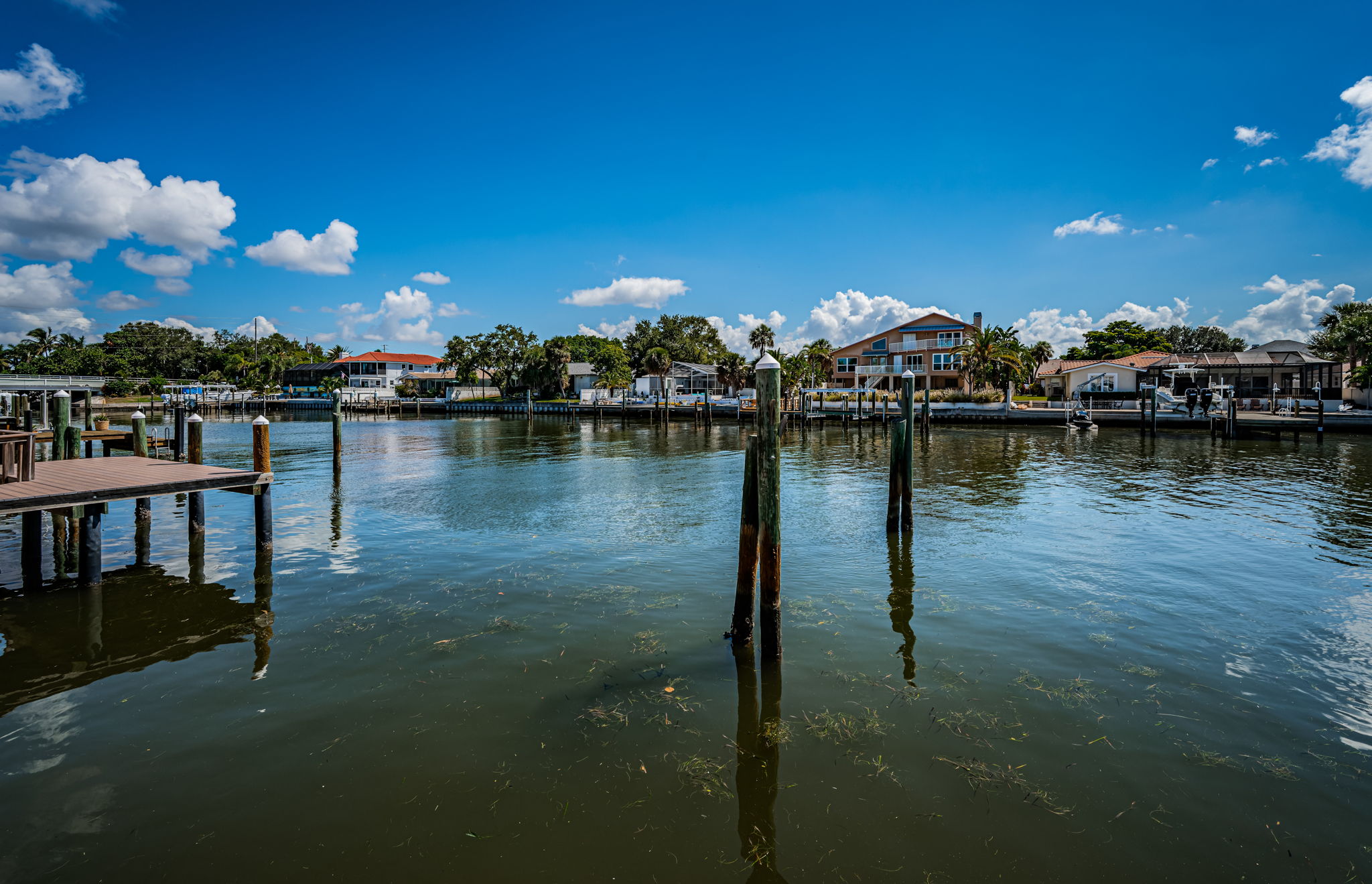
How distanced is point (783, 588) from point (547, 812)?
20.1 ft

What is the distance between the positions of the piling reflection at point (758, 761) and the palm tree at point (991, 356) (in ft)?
208

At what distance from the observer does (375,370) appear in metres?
113

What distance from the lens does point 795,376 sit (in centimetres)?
7281

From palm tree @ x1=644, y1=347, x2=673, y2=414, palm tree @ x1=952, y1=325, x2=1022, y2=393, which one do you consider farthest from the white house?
palm tree @ x1=952, y1=325, x2=1022, y2=393

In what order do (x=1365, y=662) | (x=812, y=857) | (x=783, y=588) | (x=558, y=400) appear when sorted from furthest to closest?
(x=558, y=400) → (x=783, y=588) → (x=1365, y=662) → (x=812, y=857)

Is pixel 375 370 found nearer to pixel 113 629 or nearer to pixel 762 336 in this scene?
pixel 762 336

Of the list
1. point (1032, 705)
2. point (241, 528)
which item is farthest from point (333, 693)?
point (241, 528)

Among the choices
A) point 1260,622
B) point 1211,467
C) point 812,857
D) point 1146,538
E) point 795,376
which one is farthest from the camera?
point 795,376

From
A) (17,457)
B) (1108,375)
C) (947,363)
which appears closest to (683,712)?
Result: (17,457)

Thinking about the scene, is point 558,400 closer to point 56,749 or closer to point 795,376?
point 795,376

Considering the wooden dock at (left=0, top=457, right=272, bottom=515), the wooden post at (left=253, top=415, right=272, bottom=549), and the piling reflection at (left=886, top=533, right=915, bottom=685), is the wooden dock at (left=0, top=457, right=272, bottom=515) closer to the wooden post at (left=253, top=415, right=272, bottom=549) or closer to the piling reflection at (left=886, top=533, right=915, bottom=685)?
the wooden post at (left=253, top=415, right=272, bottom=549)

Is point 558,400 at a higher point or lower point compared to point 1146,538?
higher

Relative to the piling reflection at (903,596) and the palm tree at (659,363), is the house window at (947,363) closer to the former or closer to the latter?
the palm tree at (659,363)

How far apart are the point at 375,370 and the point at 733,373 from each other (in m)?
65.0
